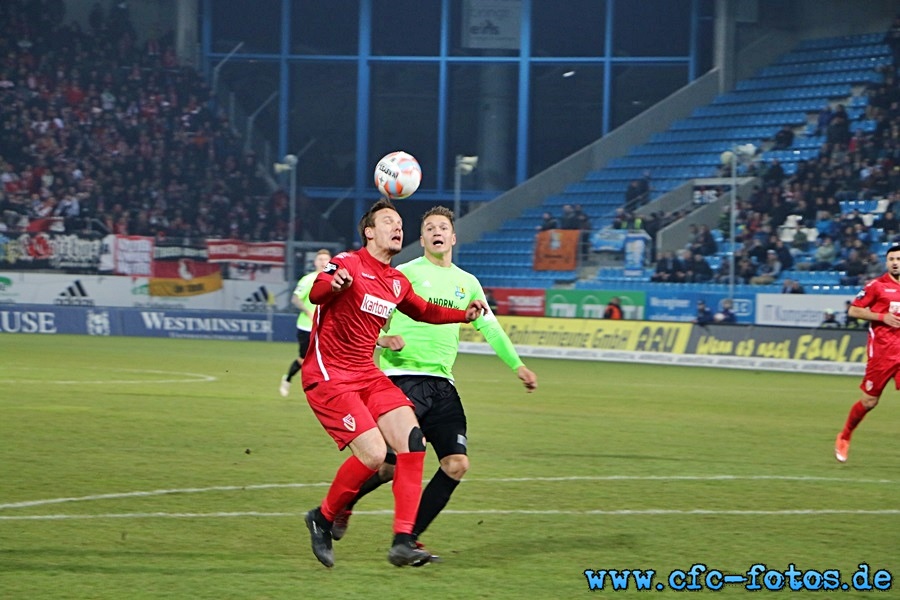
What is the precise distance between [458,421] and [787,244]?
30040 millimetres

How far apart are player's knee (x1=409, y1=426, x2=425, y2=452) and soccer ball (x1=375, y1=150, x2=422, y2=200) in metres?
1.93

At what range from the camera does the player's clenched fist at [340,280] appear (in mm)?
7379

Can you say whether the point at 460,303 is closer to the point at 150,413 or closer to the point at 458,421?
the point at 458,421

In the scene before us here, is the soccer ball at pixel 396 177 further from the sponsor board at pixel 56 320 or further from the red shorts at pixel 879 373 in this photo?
the sponsor board at pixel 56 320

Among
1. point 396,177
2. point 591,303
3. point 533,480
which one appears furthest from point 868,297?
point 591,303

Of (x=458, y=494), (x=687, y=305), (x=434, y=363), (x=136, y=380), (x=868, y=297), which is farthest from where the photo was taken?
(x=687, y=305)

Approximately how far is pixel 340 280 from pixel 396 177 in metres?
2.03

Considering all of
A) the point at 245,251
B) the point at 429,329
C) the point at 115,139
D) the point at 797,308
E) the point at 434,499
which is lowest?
the point at 797,308

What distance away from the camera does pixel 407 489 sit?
7.79 metres

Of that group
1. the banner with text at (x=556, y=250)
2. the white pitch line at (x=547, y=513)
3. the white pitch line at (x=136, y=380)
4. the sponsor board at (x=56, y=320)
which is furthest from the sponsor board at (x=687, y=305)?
the white pitch line at (x=547, y=513)

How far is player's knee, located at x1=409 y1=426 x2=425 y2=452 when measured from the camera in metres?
7.81

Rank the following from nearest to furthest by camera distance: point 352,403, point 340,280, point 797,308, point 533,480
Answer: point 340,280 < point 352,403 < point 533,480 < point 797,308

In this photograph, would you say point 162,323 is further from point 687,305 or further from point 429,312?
point 429,312

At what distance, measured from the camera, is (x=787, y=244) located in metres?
37.0
